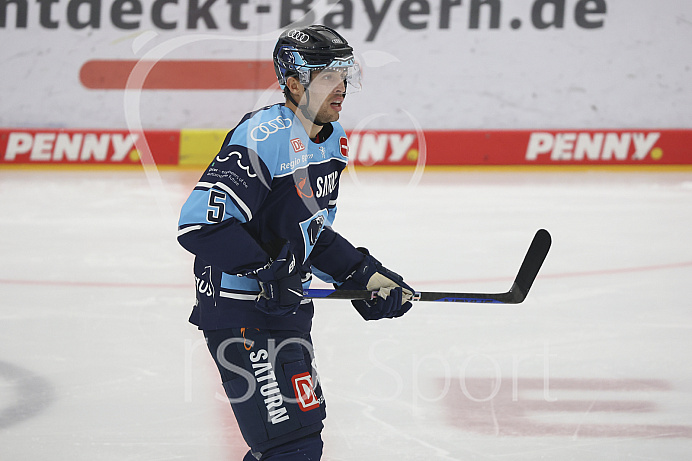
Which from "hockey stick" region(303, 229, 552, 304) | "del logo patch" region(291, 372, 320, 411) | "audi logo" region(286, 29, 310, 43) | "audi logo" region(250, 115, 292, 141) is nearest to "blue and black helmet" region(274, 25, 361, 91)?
"audi logo" region(286, 29, 310, 43)

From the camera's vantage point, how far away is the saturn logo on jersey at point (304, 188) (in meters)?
2.00

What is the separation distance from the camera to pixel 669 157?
7125mm

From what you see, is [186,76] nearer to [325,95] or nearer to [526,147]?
[526,147]

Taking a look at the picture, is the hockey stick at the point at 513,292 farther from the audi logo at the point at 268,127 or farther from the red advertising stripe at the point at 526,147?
the red advertising stripe at the point at 526,147

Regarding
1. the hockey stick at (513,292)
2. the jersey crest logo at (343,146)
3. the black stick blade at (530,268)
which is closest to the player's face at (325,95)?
the jersey crest logo at (343,146)

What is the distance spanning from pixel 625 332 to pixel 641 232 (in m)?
1.73

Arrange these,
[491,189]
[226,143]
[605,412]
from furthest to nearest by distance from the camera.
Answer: [491,189] → [605,412] → [226,143]

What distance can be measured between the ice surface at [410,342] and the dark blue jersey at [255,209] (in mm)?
811

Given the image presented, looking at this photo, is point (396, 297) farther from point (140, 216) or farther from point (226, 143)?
point (140, 216)

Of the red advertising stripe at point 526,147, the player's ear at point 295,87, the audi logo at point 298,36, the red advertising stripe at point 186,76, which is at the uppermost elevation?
the audi logo at point 298,36

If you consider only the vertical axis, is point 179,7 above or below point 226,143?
below

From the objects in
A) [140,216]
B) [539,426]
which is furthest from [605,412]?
[140,216]

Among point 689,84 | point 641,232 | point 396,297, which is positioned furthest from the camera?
point 689,84

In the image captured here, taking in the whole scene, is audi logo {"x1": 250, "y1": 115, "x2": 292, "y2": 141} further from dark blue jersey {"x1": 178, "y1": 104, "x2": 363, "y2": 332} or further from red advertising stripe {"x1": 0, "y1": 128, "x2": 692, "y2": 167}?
red advertising stripe {"x1": 0, "y1": 128, "x2": 692, "y2": 167}
